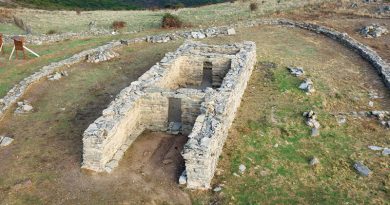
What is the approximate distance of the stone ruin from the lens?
38.7 feet

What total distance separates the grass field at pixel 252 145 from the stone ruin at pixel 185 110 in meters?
0.52

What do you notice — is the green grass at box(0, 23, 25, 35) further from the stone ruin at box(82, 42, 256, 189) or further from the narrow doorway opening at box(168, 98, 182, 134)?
the narrow doorway opening at box(168, 98, 182, 134)

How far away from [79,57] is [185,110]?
31.8ft

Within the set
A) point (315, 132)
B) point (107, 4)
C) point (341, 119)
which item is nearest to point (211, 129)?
point (315, 132)

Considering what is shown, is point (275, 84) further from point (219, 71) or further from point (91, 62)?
point (91, 62)

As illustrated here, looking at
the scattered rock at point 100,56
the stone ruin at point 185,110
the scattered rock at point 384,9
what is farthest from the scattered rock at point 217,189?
the scattered rock at point 384,9

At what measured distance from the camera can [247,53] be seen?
1898 centimetres

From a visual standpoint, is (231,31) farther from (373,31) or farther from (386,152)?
(386,152)

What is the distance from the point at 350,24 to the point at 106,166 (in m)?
21.0

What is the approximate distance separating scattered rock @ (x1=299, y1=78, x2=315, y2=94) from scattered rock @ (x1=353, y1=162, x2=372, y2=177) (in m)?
5.31

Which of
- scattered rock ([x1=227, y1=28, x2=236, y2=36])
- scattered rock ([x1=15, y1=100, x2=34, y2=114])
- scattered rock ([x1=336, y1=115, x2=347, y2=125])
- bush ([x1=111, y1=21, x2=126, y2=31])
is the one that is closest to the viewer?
scattered rock ([x1=336, y1=115, x2=347, y2=125])

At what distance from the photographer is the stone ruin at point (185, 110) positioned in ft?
38.7

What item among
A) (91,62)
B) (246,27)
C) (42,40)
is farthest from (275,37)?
(42,40)

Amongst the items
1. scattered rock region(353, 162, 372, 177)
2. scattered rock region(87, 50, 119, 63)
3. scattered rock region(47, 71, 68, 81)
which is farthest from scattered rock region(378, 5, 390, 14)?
scattered rock region(47, 71, 68, 81)
